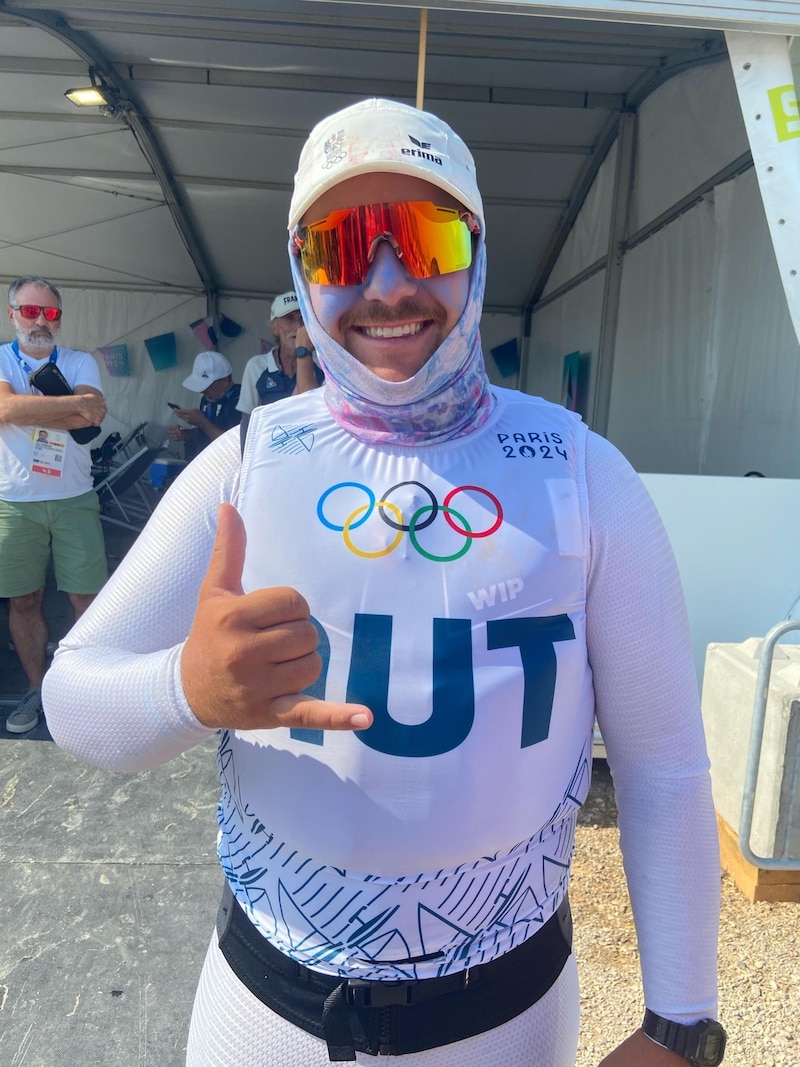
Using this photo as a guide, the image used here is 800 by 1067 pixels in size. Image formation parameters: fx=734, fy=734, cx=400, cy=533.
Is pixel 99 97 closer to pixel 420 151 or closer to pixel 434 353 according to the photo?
pixel 420 151

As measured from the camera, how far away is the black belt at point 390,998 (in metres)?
0.94

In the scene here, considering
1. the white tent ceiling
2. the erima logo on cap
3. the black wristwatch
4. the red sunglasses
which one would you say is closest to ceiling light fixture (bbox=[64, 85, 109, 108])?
the white tent ceiling

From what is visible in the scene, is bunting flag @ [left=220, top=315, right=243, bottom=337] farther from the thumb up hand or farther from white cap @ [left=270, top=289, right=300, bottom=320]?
the thumb up hand

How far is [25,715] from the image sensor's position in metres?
3.58

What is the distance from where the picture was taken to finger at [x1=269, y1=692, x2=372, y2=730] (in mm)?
703

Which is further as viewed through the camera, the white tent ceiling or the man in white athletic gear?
the white tent ceiling

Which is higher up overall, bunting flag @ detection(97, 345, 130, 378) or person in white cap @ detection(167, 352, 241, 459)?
bunting flag @ detection(97, 345, 130, 378)

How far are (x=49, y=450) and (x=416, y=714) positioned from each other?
3.11 meters

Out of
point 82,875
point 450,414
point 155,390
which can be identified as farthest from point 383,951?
point 155,390

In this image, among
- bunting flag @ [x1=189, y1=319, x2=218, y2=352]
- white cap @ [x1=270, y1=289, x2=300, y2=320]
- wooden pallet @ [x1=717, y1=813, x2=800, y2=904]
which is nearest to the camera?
wooden pallet @ [x1=717, y1=813, x2=800, y2=904]

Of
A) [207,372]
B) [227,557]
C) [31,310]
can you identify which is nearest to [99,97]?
[207,372]

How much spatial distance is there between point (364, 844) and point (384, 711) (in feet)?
0.57

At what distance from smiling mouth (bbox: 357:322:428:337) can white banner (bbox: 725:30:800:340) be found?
2261 millimetres

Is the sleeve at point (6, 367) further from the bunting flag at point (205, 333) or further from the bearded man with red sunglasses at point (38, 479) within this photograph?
the bunting flag at point (205, 333)
